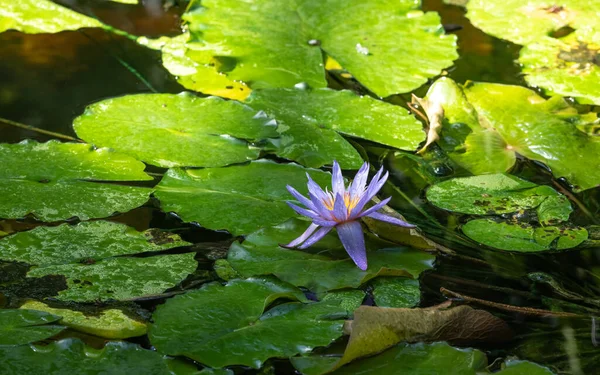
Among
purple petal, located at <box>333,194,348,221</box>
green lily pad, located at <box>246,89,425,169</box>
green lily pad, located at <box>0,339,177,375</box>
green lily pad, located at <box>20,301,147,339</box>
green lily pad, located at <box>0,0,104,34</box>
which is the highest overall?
green lily pad, located at <box>0,0,104,34</box>

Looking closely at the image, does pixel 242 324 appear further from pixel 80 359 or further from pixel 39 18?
pixel 39 18

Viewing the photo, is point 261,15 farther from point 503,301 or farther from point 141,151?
point 503,301

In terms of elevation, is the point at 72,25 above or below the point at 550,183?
above

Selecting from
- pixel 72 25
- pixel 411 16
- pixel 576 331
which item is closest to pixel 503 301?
pixel 576 331

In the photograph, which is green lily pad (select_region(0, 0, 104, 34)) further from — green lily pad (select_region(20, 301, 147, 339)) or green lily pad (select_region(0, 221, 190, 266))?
green lily pad (select_region(20, 301, 147, 339))

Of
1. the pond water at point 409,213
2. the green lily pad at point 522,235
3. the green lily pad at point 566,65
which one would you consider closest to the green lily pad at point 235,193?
the pond water at point 409,213

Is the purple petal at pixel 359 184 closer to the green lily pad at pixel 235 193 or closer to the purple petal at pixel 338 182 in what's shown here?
the purple petal at pixel 338 182

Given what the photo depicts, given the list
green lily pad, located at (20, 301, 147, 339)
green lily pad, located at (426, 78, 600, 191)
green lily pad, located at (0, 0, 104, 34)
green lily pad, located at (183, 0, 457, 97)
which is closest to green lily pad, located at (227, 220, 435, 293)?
green lily pad, located at (20, 301, 147, 339)
